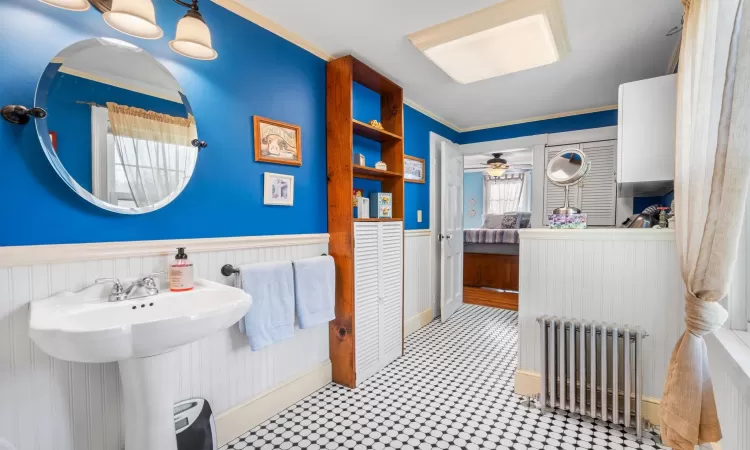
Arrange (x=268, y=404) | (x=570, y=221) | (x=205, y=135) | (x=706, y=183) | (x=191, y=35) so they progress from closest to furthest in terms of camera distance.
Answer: (x=706, y=183) → (x=191, y=35) → (x=205, y=135) → (x=268, y=404) → (x=570, y=221)

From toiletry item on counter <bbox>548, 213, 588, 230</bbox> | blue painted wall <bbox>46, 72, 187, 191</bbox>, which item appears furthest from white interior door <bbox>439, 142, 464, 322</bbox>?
blue painted wall <bbox>46, 72, 187, 191</bbox>

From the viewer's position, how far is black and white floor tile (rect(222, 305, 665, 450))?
1.68 meters

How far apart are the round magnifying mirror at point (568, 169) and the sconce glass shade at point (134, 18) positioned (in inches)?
88.6

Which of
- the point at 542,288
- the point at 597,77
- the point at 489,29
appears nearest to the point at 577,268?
the point at 542,288

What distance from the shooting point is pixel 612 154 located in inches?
134

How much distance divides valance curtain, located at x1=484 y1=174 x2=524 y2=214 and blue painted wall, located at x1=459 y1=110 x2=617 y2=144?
3970 millimetres

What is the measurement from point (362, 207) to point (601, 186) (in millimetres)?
2757

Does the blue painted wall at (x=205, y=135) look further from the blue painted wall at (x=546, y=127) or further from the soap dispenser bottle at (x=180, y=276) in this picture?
the blue painted wall at (x=546, y=127)

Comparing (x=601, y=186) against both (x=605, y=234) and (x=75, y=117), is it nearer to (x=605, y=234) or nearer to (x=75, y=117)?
(x=605, y=234)

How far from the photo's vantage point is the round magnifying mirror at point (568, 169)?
209cm

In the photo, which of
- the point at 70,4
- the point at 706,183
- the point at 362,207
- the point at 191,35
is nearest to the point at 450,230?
the point at 362,207

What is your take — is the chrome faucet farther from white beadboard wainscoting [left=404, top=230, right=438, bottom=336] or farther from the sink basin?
white beadboard wainscoting [left=404, top=230, right=438, bottom=336]

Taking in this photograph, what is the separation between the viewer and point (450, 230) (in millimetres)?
3785

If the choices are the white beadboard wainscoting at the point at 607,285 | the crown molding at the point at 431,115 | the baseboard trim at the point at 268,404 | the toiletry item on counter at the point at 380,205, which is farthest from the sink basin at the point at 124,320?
the crown molding at the point at 431,115
